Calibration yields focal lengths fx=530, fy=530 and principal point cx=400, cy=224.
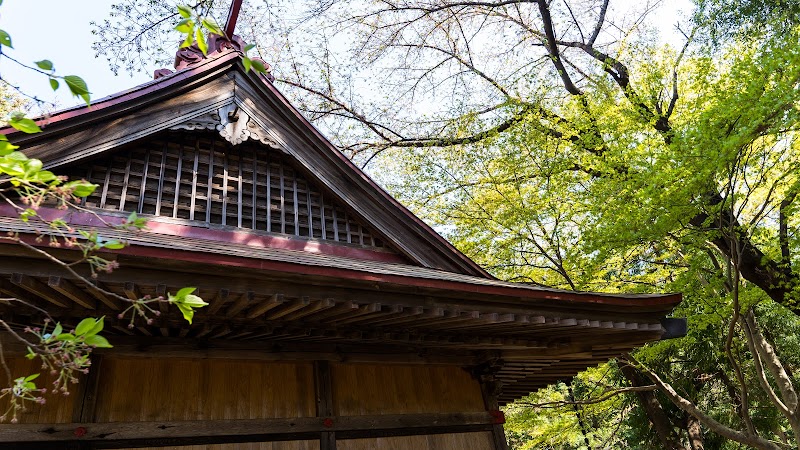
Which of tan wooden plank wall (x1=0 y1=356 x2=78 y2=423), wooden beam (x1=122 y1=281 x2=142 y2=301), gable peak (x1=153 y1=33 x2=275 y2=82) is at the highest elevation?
gable peak (x1=153 y1=33 x2=275 y2=82)

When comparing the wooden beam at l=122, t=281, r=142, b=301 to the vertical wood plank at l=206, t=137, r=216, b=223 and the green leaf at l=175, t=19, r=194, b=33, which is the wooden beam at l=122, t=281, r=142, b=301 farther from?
the vertical wood plank at l=206, t=137, r=216, b=223

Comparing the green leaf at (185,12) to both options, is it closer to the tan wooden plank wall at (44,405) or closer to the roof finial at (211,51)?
the tan wooden plank wall at (44,405)

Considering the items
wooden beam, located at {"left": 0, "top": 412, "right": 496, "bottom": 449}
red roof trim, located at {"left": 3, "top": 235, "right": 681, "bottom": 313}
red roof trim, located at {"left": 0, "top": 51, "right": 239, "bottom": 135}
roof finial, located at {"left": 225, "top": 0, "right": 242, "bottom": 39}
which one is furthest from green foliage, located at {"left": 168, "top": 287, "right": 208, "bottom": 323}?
roof finial, located at {"left": 225, "top": 0, "right": 242, "bottom": 39}

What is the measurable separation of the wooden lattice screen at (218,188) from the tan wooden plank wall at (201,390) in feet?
4.68

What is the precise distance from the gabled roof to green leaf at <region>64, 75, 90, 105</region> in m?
3.53

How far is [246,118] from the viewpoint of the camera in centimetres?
561

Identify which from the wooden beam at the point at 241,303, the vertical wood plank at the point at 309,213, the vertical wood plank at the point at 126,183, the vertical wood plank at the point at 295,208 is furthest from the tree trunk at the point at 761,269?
the vertical wood plank at the point at 126,183

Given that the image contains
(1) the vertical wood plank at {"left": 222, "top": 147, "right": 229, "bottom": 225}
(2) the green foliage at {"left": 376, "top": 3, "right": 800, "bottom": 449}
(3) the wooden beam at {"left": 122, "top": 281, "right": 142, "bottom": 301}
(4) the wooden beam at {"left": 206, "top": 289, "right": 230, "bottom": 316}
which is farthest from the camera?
(2) the green foliage at {"left": 376, "top": 3, "right": 800, "bottom": 449}

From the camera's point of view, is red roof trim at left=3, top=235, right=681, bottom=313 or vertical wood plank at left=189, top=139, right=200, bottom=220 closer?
red roof trim at left=3, top=235, right=681, bottom=313

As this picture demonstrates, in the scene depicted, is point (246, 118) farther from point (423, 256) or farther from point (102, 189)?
point (423, 256)

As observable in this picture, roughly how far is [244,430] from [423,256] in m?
2.60

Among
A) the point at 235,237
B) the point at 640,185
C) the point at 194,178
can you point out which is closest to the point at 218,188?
the point at 194,178

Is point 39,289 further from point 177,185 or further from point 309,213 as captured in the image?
point 309,213

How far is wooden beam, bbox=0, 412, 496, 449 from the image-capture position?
349 centimetres
